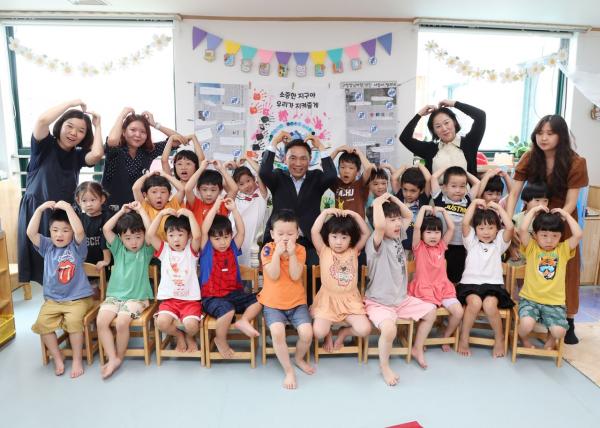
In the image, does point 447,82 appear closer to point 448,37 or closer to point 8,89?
point 448,37

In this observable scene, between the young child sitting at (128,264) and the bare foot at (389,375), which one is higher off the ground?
the young child sitting at (128,264)

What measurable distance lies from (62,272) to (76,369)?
51 cm

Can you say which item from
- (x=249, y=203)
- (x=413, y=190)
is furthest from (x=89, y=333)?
(x=413, y=190)

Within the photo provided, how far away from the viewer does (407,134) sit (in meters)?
3.06

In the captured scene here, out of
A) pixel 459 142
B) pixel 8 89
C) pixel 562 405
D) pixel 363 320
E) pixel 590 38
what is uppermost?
pixel 590 38

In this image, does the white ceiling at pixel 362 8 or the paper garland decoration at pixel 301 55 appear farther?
the paper garland decoration at pixel 301 55

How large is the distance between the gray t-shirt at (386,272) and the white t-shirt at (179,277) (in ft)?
3.19

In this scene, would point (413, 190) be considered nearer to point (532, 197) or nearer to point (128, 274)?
point (532, 197)

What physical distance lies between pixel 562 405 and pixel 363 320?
99 cm

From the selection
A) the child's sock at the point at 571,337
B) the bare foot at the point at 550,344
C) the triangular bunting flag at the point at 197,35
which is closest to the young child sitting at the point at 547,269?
the bare foot at the point at 550,344

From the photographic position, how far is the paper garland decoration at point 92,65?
3.57 meters

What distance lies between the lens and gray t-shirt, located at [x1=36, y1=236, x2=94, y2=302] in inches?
90.0

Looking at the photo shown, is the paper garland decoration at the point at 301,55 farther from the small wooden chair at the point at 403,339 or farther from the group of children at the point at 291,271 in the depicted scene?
the small wooden chair at the point at 403,339

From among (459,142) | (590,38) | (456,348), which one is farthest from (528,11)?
(456,348)
